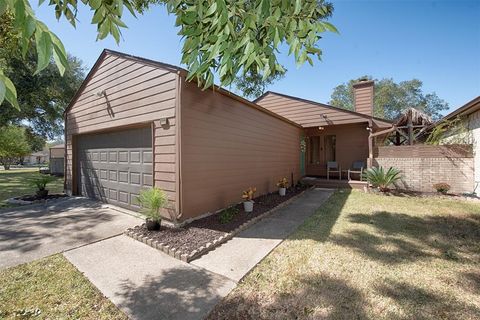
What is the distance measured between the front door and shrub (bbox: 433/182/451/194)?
489 centimetres

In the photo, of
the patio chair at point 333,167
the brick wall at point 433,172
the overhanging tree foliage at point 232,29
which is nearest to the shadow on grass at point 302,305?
the overhanging tree foliage at point 232,29

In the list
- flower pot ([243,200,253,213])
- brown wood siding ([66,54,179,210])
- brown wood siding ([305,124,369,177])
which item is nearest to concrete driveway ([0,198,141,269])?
brown wood siding ([66,54,179,210])

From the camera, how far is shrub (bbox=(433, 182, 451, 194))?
789 centimetres

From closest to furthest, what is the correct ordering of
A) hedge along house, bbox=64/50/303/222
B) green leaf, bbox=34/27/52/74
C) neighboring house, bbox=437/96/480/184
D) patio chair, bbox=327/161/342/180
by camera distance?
green leaf, bbox=34/27/52/74 < hedge along house, bbox=64/50/303/222 < neighboring house, bbox=437/96/480/184 < patio chair, bbox=327/161/342/180

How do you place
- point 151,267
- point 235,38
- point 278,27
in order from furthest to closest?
1. point 151,267
2. point 235,38
3. point 278,27

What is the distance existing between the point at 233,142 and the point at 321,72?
8.53 m

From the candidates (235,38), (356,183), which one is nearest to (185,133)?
(235,38)

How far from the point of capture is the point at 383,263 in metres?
3.46

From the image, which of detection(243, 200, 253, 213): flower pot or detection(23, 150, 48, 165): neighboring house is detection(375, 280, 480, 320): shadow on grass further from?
detection(23, 150, 48, 165): neighboring house

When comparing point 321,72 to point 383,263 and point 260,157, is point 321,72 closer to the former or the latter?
point 260,157

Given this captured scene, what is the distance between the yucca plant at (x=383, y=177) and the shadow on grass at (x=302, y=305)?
287 inches

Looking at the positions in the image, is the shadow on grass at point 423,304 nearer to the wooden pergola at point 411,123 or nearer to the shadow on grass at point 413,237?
the shadow on grass at point 413,237

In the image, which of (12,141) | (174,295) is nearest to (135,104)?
(174,295)

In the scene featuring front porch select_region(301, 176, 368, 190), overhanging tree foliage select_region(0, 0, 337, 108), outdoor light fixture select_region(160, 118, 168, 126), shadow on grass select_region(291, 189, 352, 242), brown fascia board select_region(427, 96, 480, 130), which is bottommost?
shadow on grass select_region(291, 189, 352, 242)
